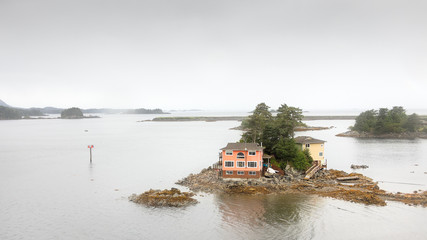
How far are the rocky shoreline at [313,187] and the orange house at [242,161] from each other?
3.40ft

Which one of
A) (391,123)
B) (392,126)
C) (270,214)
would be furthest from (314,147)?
(391,123)

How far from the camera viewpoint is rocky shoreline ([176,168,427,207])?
115ft

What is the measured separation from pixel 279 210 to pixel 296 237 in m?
6.22

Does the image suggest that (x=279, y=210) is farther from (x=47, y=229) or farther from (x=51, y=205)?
(x=51, y=205)

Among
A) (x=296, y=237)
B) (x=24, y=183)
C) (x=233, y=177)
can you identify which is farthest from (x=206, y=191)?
(x=24, y=183)

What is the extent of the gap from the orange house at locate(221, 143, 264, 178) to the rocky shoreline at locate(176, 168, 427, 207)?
104 cm

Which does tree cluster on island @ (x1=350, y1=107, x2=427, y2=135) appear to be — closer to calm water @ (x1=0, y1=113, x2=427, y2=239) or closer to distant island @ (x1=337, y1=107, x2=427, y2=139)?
distant island @ (x1=337, y1=107, x2=427, y2=139)

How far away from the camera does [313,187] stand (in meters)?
40.3

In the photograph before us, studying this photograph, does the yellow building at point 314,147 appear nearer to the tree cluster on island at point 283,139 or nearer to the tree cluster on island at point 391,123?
the tree cluster on island at point 283,139

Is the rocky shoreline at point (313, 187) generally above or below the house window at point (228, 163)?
below

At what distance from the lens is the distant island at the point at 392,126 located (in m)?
110

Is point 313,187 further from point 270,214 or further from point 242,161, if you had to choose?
point 270,214

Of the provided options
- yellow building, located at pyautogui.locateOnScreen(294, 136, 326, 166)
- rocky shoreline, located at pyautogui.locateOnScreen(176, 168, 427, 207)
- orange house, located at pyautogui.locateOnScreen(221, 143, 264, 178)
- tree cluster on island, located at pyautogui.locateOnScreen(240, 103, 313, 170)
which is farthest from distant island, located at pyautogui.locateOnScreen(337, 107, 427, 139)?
orange house, located at pyautogui.locateOnScreen(221, 143, 264, 178)

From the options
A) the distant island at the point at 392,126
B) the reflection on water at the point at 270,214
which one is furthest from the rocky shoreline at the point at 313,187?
the distant island at the point at 392,126
